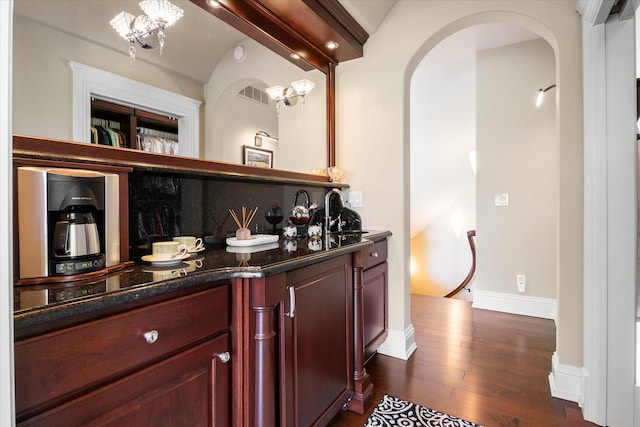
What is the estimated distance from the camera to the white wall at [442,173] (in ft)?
12.8

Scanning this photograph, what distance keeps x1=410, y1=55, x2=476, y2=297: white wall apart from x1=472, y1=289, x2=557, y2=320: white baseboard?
1868 millimetres

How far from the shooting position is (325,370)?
145cm

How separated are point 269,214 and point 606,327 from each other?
186 centimetres

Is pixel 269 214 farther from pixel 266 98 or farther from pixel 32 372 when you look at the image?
pixel 32 372

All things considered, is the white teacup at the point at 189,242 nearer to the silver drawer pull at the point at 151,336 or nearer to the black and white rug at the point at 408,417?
the silver drawer pull at the point at 151,336

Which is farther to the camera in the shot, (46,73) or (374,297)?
(374,297)

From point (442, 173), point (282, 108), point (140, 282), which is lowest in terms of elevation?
point (140, 282)

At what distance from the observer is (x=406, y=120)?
2.36 metres

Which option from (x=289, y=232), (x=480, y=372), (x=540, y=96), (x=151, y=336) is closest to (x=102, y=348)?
(x=151, y=336)

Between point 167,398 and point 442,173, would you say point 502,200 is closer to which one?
point 442,173

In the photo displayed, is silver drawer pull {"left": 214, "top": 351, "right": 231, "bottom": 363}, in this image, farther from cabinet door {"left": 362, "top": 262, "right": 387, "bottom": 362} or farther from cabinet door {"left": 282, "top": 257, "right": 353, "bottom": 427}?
cabinet door {"left": 362, "top": 262, "right": 387, "bottom": 362}

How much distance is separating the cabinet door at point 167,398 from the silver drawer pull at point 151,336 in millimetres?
75

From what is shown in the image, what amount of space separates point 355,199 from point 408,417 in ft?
4.73

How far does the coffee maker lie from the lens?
834 mm
